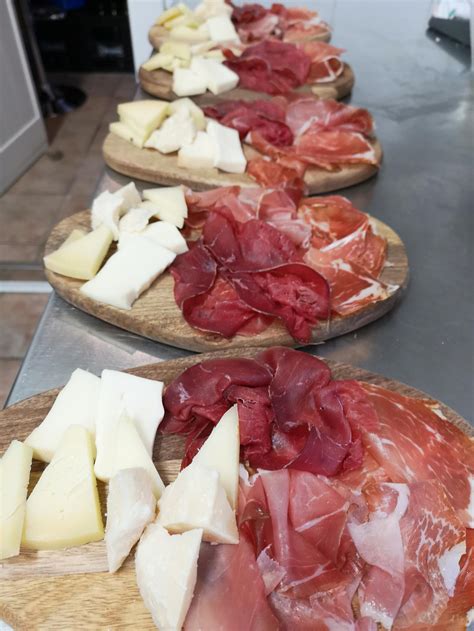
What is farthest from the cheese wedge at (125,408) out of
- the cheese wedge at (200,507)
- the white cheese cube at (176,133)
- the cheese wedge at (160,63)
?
the cheese wedge at (160,63)

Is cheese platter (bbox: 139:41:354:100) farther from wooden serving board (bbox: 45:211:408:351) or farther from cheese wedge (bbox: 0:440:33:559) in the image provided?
cheese wedge (bbox: 0:440:33:559)

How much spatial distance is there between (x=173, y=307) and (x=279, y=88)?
3.76 ft

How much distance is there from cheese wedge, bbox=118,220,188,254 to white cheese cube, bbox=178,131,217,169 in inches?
14.2

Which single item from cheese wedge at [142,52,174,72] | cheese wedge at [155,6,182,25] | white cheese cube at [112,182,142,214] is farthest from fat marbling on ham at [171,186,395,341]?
cheese wedge at [155,6,182,25]

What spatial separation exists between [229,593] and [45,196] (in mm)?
3085

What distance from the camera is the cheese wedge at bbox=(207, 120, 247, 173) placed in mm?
1542

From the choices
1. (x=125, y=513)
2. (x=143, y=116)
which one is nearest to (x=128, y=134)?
(x=143, y=116)

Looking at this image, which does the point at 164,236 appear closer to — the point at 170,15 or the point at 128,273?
the point at 128,273

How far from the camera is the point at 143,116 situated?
5.40 feet

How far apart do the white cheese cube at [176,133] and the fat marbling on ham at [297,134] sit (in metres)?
0.16

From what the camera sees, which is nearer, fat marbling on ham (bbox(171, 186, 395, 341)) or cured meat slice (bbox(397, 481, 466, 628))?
cured meat slice (bbox(397, 481, 466, 628))

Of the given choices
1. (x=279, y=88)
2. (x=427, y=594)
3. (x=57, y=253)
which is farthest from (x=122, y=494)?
(x=279, y=88)

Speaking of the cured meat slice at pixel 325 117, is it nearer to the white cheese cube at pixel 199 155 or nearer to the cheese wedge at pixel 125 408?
the white cheese cube at pixel 199 155

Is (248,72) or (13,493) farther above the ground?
(248,72)
